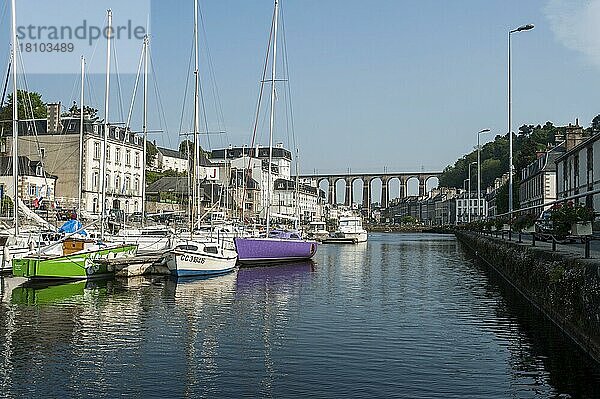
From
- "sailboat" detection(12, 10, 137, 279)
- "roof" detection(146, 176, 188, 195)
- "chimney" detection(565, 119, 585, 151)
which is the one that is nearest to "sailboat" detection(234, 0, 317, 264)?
"sailboat" detection(12, 10, 137, 279)

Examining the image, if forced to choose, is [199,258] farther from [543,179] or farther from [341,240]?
[341,240]

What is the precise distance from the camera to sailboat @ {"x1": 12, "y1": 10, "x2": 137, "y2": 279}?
28281mm

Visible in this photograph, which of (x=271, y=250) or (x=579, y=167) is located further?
(x=579, y=167)

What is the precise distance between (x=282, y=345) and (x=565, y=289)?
20.9 ft

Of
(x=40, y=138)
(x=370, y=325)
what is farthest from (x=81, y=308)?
(x=40, y=138)

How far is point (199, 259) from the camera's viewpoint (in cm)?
3312

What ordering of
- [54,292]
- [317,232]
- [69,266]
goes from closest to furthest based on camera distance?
[54,292], [69,266], [317,232]

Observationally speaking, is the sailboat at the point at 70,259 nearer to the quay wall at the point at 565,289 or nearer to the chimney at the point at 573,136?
the quay wall at the point at 565,289

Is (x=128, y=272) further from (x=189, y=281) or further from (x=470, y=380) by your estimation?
(x=470, y=380)

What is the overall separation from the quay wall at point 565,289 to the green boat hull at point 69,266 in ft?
53.5

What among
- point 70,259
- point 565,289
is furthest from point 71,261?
point 565,289

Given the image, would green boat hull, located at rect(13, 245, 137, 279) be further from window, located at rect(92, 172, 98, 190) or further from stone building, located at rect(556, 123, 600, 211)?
window, located at rect(92, 172, 98, 190)

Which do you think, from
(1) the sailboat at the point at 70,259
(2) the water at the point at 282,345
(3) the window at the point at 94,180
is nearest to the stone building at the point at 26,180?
(3) the window at the point at 94,180

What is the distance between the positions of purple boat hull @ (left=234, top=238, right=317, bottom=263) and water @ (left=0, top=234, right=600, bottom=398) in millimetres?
11610
